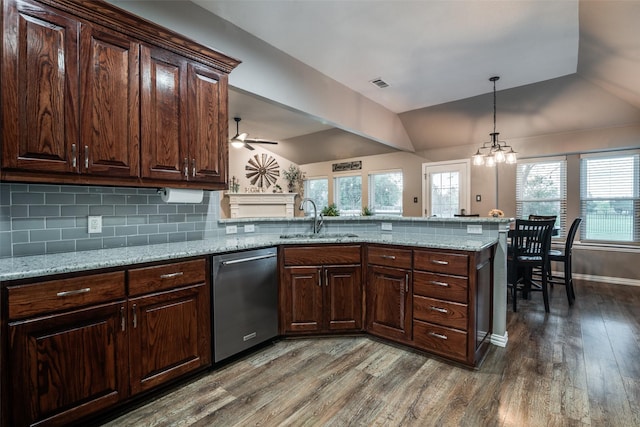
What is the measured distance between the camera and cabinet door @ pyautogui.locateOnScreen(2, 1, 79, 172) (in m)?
1.56

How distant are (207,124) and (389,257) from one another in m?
1.81

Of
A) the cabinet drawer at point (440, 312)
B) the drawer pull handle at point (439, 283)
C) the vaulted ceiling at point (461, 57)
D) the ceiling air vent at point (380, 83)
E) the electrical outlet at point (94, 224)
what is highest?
the ceiling air vent at point (380, 83)

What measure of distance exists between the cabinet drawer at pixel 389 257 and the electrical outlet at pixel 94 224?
81.7 inches

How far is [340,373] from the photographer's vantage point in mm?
2195

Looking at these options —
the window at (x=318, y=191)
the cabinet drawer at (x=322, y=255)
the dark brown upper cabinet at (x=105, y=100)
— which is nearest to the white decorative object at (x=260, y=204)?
the window at (x=318, y=191)

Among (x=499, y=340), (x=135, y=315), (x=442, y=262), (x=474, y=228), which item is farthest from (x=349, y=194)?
(x=135, y=315)

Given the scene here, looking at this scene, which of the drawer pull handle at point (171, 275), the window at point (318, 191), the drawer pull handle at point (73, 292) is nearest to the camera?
Answer: the drawer pull handle at point (73, 292)

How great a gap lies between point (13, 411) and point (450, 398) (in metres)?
2.27

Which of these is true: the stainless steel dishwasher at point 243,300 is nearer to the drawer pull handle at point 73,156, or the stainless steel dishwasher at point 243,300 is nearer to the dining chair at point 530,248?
the drawer pull handle at point 73,156

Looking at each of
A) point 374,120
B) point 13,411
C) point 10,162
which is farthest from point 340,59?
point 13,411

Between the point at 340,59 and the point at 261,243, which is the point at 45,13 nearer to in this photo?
the point at 261,243

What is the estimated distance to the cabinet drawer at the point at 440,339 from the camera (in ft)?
7.43

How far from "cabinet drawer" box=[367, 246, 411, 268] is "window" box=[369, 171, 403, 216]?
460 cm

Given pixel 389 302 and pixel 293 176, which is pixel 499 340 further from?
pixel 293 176
